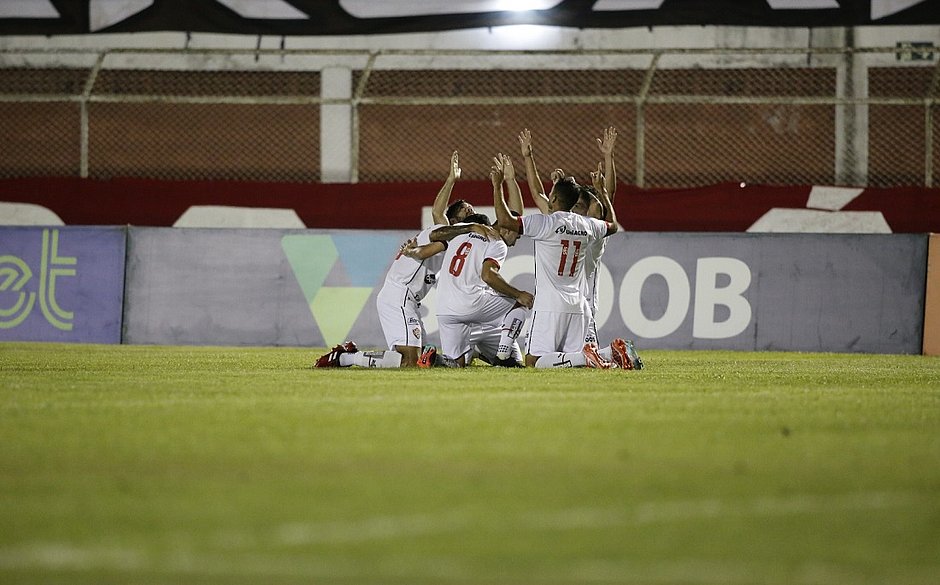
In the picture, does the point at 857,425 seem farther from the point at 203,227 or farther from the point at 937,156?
the point at 937,156

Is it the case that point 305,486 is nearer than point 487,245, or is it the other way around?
point 305,486

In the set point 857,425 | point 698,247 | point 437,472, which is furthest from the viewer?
point 698,247

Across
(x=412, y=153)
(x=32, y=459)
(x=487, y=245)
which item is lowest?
(x=32, y=459)

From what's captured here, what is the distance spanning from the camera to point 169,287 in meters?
14.7

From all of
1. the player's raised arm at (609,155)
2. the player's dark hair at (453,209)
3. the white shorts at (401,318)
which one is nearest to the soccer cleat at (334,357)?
the white shorts at (401,318)

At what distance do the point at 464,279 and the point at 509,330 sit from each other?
1.96 ft

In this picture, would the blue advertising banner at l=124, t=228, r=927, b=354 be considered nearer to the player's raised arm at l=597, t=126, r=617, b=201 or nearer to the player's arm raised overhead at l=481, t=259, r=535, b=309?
the player's raised arm at l=597, t=126, r=617, b=201

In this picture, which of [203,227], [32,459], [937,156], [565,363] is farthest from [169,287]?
[937,156]

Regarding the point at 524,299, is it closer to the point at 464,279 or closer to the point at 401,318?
the point at 464,279

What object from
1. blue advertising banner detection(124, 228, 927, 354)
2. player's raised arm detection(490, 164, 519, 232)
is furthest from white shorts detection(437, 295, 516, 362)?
blue advertising banner detection(124, 228, 927, 354)

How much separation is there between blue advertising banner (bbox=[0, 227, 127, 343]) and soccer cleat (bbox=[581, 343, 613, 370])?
6784mm

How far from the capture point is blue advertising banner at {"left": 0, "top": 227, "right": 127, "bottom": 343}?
572 inches

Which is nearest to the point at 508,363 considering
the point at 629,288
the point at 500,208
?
the point at 500,208

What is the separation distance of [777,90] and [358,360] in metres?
12.0
